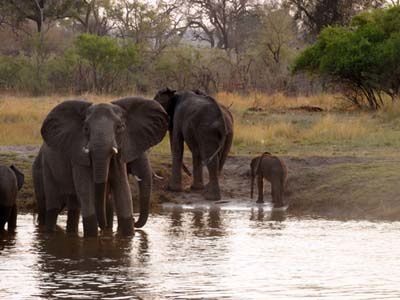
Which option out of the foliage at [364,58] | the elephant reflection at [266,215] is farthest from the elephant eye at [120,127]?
the foliage at [364,58]

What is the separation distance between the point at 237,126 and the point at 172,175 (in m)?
5.35

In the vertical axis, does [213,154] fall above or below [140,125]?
below

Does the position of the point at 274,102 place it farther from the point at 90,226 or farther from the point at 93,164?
the point at 93,164

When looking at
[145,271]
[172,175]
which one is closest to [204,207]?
[172,175]

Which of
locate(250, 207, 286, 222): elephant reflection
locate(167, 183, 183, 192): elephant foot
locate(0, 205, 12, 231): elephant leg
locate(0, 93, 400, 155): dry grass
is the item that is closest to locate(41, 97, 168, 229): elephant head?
locate(0, 205, 12, 231): elephant leg

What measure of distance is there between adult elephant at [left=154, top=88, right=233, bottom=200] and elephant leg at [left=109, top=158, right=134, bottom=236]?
3.83m

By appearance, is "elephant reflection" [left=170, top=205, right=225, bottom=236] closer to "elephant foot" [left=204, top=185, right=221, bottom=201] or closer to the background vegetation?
"elephant foot" [left=204, top=185, right=221, bottom=201]

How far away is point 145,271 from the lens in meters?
9.09

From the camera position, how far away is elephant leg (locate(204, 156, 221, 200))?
1445 cm

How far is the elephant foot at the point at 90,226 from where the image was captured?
10.3m

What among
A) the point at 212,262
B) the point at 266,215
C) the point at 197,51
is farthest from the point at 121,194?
the point at 197,51

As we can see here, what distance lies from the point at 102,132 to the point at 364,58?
1652 cm

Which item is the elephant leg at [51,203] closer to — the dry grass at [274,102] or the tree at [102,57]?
the dry grass at [274,102]

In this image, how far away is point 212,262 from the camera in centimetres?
950
